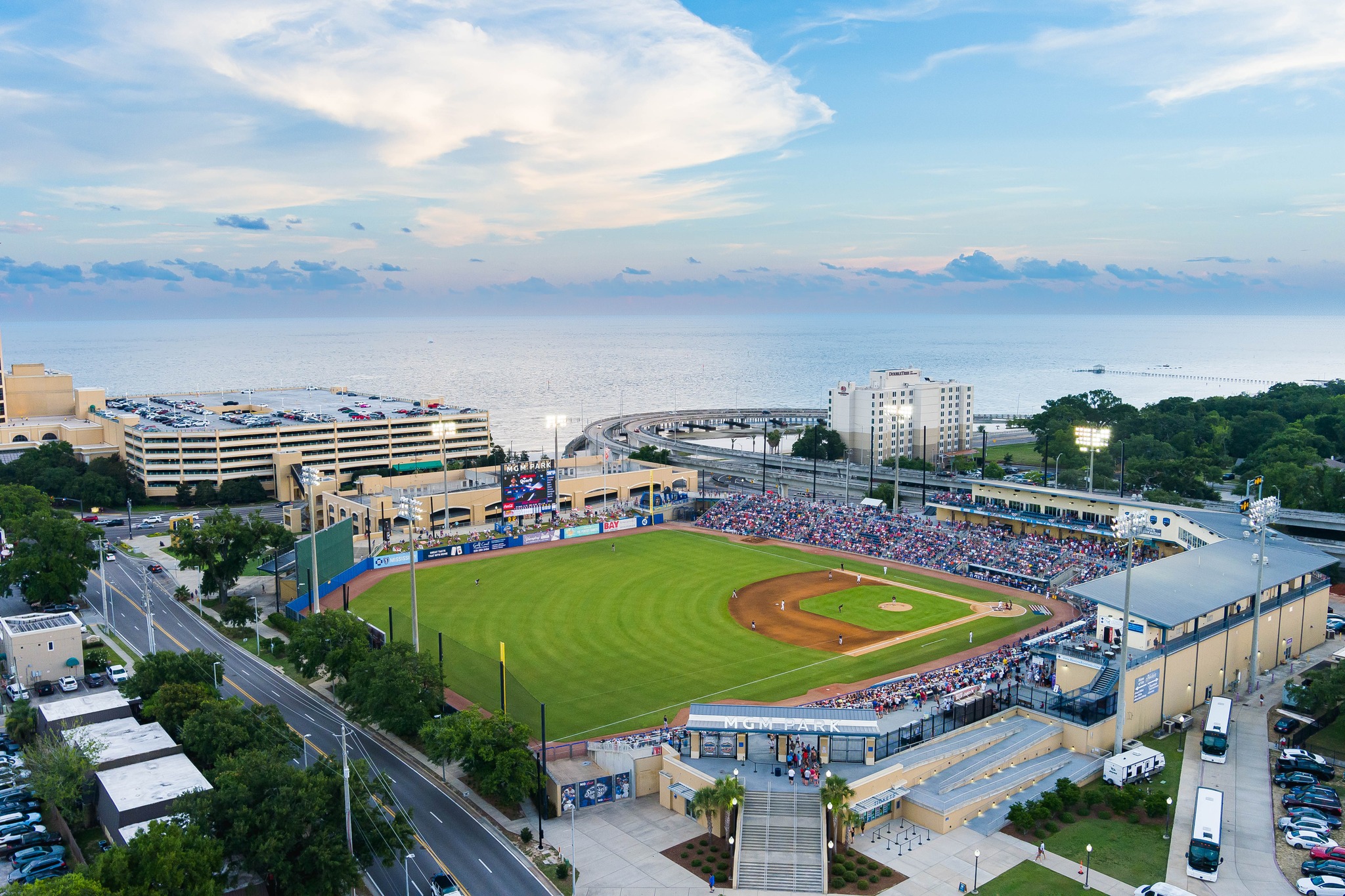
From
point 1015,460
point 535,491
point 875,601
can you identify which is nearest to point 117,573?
point 535,491

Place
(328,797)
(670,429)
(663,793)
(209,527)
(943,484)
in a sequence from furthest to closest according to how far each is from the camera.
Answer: (670,429), (943,484), (209,527), (663,793), (328,797)

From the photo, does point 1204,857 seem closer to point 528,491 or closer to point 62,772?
point 62,772

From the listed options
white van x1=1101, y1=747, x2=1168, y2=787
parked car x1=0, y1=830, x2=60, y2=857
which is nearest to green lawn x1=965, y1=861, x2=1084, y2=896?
white van x1=1101, y1=747, x2=1168, y2=787

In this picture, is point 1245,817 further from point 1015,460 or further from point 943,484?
point 1015,460

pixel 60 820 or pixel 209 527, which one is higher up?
pixel 209 527

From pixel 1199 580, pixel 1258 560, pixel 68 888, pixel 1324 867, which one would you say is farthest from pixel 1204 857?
pixel 68 888

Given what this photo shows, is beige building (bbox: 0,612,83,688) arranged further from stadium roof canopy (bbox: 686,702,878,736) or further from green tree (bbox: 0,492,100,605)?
stadium roof canopy (bbox: 686,702,878,736)
